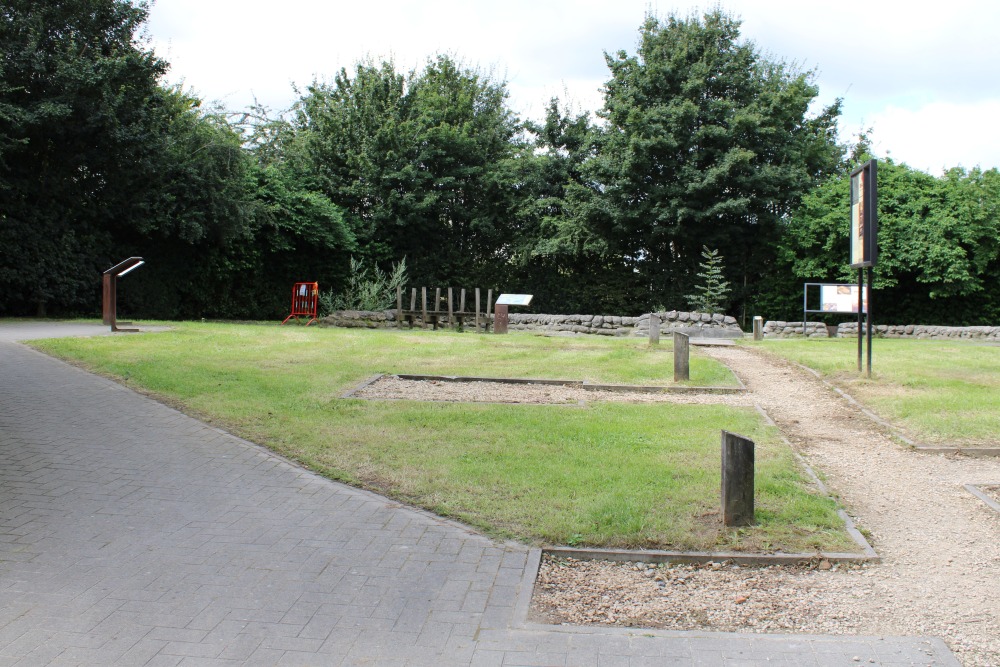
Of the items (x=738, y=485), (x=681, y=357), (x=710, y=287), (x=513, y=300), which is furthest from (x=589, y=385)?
(x=710, y=287)

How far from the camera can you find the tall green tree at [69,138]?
17391 mm

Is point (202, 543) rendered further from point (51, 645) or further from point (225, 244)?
point (225, 244)

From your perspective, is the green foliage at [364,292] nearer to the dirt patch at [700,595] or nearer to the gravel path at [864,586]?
the gravel path at [864,586]

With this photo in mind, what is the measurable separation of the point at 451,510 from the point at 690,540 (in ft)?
5.03

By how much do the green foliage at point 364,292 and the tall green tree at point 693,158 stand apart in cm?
659

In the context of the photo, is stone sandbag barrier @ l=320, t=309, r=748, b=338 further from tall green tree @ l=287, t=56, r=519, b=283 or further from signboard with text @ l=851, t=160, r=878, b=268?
signboard with text @ l=851, t=160, r=878, b=268

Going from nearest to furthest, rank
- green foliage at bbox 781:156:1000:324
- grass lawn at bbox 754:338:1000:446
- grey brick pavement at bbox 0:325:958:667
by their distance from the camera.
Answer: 1. grey brick pavement at bbox 0:325:958:667
2. grass lawn at bbox 754:338:1000:446
3. green foliage at bbox 781:156:1000:324

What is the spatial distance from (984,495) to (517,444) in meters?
3.58

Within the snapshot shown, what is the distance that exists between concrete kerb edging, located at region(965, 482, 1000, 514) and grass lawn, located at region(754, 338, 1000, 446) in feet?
4.47

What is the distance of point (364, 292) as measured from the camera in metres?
22.5

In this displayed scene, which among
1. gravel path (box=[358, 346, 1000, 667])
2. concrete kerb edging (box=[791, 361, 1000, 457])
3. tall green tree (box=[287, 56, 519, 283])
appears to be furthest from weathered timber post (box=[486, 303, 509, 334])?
gravel path (box=[358, 346, 1000, 667])

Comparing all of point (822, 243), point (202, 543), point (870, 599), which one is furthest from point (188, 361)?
point (822, 243)

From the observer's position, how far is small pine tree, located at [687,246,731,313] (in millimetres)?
22703

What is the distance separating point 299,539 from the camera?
14.5 ft
